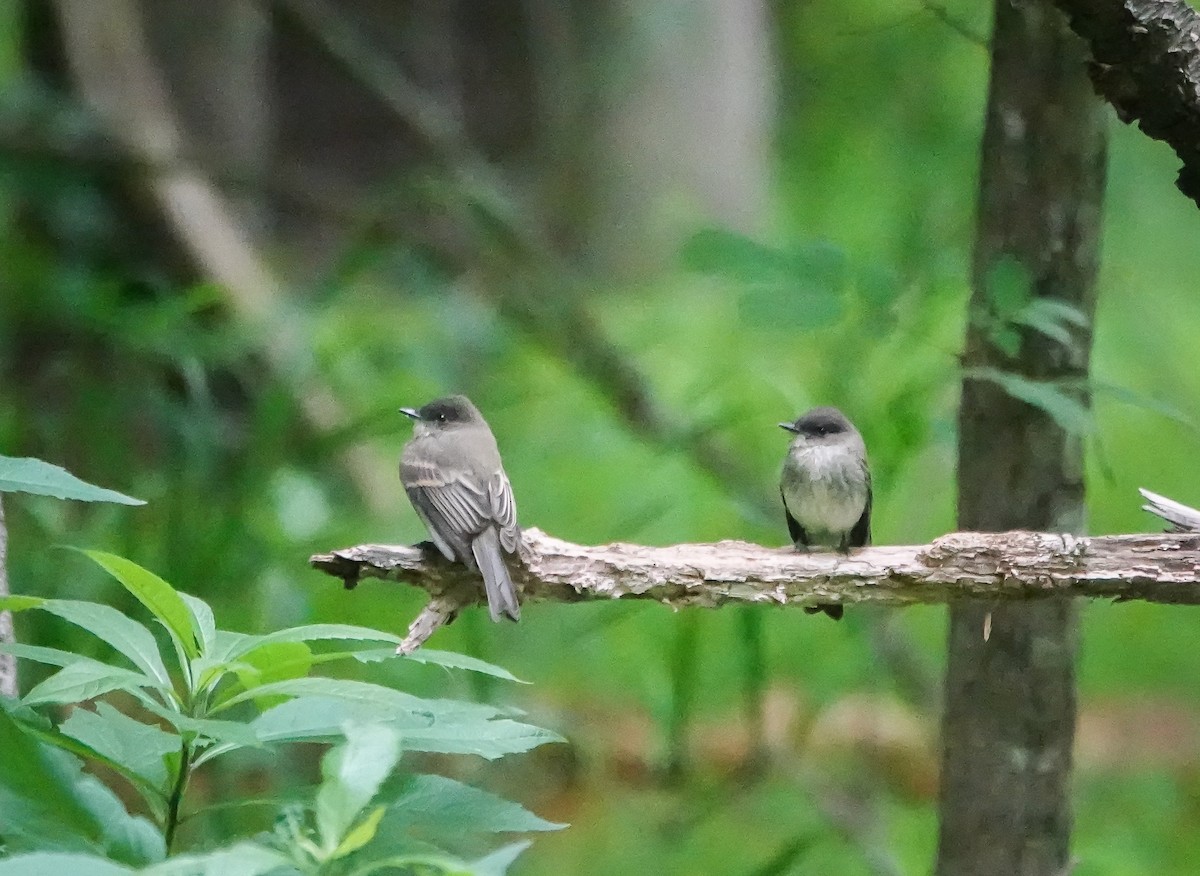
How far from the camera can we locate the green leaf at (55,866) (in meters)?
1.01

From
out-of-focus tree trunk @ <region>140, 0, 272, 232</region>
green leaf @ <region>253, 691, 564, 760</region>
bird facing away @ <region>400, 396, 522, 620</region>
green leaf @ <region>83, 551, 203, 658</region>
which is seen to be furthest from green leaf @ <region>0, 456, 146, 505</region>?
out-of-focus tree trunk @ <region>140, 0, 272, 232</region>

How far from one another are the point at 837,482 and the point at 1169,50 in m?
1.25

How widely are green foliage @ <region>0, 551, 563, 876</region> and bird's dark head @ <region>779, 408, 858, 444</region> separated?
171 cm

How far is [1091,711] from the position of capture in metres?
5.78

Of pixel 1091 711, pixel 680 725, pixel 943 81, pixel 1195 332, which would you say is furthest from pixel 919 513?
pixel 1195 332

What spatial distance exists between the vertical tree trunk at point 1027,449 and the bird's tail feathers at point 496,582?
0.96 meters

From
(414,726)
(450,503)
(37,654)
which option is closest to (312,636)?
(414,726)

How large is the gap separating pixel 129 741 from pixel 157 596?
0.18m

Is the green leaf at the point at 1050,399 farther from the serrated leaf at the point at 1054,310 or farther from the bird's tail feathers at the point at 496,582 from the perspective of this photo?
the bird's tail feathers at the point at 496,582

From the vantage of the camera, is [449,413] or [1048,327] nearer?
[1048,327]

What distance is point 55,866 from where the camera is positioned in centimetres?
102

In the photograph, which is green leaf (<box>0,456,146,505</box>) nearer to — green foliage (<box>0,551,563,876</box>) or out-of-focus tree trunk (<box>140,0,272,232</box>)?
green foliage (<box>0,551,563,876</box>)

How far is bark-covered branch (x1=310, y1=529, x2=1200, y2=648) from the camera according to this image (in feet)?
6.27

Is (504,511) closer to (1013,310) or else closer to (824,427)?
(824,427)
